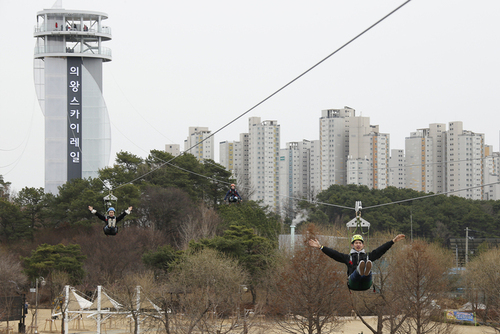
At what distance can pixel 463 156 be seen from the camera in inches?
3479

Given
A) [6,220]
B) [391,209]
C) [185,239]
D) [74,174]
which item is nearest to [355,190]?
[391,209]

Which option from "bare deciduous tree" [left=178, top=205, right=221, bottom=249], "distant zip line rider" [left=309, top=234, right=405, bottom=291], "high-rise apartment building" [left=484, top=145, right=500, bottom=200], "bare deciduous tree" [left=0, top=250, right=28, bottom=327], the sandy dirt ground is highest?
"high-rise apartment building" [left=484, top=145, right=500, bottom=200]

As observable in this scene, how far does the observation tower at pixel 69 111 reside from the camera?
69312 millimetres

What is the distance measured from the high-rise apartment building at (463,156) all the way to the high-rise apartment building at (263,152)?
25423 millimetres

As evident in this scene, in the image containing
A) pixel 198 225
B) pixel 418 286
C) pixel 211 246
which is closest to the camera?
pixel 418 286

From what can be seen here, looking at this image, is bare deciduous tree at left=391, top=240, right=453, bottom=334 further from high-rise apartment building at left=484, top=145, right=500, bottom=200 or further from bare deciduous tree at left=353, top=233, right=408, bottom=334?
high-rise apartment building at left=484, top=145, right=500, bottom=200

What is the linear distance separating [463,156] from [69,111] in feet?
178

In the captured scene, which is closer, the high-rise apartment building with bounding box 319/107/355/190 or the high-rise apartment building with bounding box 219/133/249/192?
the high-rise apartment building with bounding box 319/107/355/190

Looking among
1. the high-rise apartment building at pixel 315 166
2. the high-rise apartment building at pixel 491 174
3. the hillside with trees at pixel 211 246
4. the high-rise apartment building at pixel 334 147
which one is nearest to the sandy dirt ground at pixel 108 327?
the hillside with trees at pixel 211 246

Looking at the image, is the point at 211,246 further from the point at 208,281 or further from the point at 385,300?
the point at 385,300

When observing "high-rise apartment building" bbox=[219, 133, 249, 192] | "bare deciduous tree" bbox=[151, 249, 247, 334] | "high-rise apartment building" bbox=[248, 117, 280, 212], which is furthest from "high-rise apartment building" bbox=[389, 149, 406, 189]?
"bare deciduous tree" bbox=[151, 249, 247, 334]

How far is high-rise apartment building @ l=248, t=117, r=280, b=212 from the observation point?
9488 centimetres

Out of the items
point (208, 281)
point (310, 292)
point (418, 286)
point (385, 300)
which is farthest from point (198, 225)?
point (418, 286)

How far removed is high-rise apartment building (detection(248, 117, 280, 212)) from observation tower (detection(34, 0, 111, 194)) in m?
30.2
